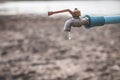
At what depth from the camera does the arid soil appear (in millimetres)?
4973

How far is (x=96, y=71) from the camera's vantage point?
5012 millimetres

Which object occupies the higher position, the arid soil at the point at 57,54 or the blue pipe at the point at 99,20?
the blue pipe at the point at 99,20

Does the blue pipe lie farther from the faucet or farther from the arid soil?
the arid soil

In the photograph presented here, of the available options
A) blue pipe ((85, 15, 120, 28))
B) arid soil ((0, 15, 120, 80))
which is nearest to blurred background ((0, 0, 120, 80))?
arid soil ((0, 15, 120, 80))

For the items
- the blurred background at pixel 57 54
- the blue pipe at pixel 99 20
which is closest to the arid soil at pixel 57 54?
the blurred background at pixel 57 54

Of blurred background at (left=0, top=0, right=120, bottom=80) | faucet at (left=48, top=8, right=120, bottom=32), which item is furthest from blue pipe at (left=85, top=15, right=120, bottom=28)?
blurred background at (left=0, top=0, right=120, bottom=80)

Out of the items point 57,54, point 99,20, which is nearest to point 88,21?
point 99,20

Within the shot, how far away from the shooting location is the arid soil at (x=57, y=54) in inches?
196

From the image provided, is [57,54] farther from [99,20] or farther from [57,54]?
[99,20]

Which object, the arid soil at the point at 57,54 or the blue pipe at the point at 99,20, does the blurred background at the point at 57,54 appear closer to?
the arid soil at the point at 57,54

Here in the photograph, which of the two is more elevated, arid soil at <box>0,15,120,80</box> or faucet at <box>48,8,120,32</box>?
faucet at <box>48,8,120,32</box>

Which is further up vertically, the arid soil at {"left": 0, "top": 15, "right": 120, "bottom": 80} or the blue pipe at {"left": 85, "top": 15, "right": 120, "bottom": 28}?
the blue pipe at {"left": 85, "top": 15, "right": 120, "bottom": 28}

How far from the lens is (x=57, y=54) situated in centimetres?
624

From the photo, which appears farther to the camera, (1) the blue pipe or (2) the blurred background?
(2) the blurred background
